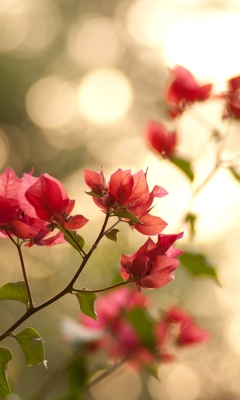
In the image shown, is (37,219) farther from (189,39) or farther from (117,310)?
(189,39)

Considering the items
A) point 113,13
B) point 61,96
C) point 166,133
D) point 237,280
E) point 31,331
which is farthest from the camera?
point 113,13

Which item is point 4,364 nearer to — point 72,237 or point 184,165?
point 72,237

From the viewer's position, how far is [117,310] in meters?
1.32

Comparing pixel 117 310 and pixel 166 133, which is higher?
pixel 166 133

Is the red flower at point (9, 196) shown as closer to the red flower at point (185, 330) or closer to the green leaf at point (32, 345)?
the green leaf at point (32, 345)

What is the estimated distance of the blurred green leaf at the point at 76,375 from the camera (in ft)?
4.10

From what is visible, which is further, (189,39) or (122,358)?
(189,39)

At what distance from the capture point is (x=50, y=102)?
243 inches

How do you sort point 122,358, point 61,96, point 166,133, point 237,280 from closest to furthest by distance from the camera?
point 122,358
point 166,133
point 237,280
point 61,96

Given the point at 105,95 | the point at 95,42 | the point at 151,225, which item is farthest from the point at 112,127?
the point at 151,225

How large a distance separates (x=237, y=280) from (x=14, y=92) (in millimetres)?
2415

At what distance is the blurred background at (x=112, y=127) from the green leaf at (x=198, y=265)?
2633mm

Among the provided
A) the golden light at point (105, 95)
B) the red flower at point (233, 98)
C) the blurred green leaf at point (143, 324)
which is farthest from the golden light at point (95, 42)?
the blurred green leaf at point (143, 324)

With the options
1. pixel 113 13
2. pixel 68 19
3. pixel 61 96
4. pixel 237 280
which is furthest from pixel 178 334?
pixel 113 13
